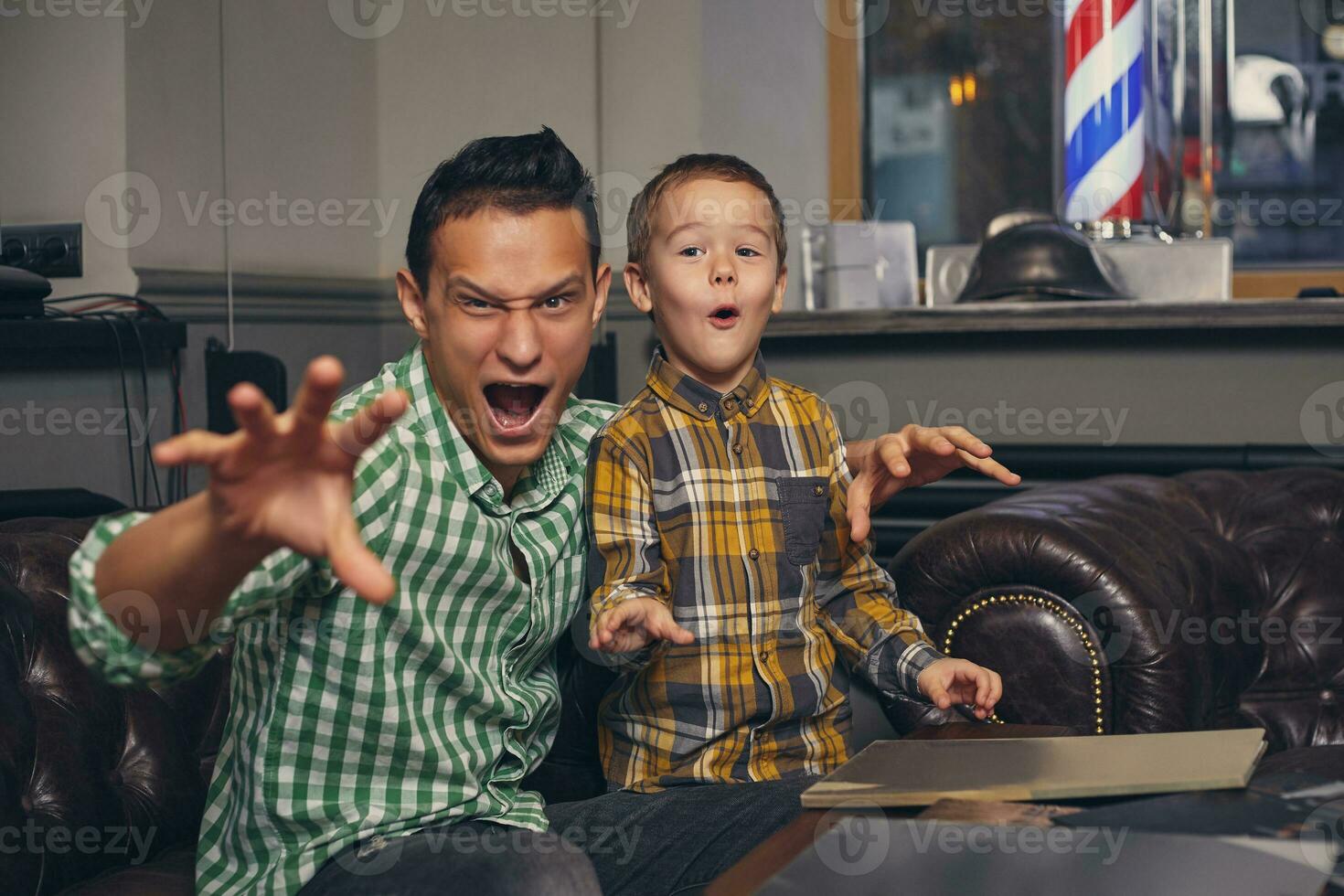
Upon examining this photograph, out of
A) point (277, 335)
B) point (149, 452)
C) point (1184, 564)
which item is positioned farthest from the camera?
point (277, 335)

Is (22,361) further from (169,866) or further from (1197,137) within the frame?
(1197,137)

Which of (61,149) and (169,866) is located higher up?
(61,149)

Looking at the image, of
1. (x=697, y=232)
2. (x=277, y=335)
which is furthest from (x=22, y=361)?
(x=697, y=232)

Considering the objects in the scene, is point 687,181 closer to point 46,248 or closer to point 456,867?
point 456,867

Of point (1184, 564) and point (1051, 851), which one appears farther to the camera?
point (1184, 564)

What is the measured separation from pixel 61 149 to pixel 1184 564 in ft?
6.83

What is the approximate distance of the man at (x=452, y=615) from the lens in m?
1.12

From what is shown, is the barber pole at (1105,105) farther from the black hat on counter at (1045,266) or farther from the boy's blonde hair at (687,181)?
the boy's blonde hair at (687,181)

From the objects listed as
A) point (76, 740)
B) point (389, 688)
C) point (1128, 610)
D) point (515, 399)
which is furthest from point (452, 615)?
point (1128, 610)

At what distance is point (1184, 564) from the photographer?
5.85 ft

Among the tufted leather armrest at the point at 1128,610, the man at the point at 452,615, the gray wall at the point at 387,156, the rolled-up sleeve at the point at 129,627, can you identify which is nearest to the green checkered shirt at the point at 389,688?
the man at the point at 452,615

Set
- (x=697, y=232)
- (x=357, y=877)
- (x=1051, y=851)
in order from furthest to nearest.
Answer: (x=697, y=232), (x=357, y=877), (x=1051, y=851)

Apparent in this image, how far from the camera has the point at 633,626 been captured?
113 cm

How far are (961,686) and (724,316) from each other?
1.45 feet
